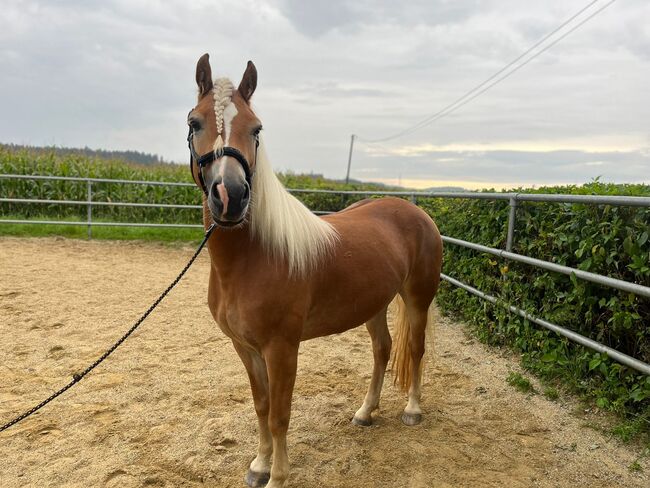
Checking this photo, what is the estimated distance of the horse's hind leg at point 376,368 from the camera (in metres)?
2.99

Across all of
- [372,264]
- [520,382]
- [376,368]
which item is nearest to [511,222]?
[520,382]

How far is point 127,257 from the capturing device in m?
8.01

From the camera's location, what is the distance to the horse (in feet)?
6.18

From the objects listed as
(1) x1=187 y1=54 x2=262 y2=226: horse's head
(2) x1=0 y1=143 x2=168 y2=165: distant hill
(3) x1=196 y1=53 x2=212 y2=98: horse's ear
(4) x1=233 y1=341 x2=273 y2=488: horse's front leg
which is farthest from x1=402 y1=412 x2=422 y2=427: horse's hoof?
(2) x1=0 y1=143 x2=168 y2=165: distant hill

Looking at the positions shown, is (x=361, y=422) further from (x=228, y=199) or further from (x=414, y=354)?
(x=228, y=199)

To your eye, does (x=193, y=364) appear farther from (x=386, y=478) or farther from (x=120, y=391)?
(x=386, y=478)

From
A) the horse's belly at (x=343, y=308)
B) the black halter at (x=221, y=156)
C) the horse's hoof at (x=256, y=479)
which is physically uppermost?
the black halter at (x=221, y=156)

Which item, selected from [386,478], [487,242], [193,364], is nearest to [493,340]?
[487,242]

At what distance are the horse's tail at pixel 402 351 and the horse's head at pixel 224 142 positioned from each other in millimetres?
1758

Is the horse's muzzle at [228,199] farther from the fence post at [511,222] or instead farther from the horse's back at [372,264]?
the fence post at [511,222]

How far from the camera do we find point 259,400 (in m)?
2.42

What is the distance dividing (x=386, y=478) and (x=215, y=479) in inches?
35.2

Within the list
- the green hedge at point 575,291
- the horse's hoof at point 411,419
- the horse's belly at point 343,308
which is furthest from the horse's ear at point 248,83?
the green hedge at point 575,291

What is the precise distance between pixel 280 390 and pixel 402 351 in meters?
1.31
